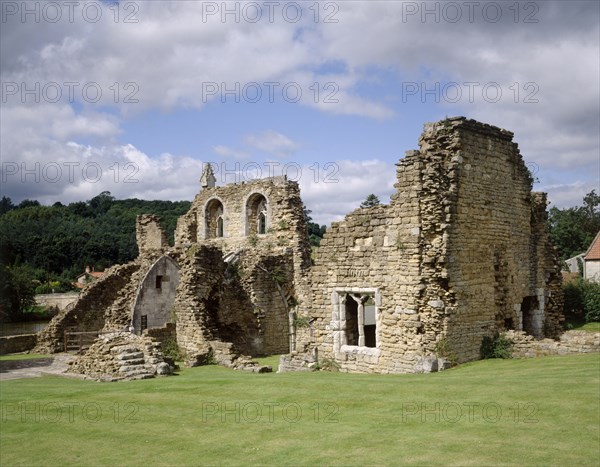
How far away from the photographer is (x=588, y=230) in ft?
233

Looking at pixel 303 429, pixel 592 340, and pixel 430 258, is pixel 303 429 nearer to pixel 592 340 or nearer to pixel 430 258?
pixel 430 258

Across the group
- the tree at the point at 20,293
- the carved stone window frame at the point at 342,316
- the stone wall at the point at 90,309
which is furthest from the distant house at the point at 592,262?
the tree at the point at 20,293

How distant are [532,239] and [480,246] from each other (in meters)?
3.42

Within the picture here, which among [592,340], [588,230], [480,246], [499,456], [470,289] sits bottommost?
[499,456]

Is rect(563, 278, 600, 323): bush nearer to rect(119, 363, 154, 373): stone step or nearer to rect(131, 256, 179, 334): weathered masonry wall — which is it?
rect(131, 256, 179, 334): weathered masonry wall

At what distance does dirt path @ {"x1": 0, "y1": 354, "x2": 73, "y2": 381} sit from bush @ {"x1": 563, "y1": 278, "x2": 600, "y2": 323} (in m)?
18.6

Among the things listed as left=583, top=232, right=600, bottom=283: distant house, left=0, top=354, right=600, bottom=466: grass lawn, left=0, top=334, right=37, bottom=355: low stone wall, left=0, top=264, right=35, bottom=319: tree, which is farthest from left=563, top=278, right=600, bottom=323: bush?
left=0, top=264, right=35, bottom=319: tree

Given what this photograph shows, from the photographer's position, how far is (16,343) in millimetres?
26594

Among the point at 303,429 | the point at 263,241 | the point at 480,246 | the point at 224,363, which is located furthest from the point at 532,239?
the point at 263,241

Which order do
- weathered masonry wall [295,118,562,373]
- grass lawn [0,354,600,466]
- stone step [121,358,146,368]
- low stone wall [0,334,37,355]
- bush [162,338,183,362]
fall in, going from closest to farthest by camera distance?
grass lawn [0,354,600,466], weathered masonry wall [295,118,562,373], stone step [121,358,146,368], bush [162,338,183,362], low stone wall [0,334,37,355]

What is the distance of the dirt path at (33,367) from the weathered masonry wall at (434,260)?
327 inches

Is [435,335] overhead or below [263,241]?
below

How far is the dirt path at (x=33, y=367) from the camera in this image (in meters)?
18.5

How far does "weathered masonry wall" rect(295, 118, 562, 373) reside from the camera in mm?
14867
